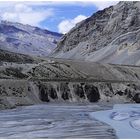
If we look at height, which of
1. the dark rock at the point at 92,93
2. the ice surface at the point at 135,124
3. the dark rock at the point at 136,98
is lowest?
the ice surface at the point at 135,124

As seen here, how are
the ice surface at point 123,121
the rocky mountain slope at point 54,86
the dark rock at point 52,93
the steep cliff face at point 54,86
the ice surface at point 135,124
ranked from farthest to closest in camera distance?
1. the dark rock at point 52,93
2. the rocky mountain slope at point 54,86
3. the steep cliff face at point 54,86
4. the ice surface at point 135,124
5. the ice surface at point 123,121

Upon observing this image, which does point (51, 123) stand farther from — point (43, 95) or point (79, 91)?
point (79, 91)

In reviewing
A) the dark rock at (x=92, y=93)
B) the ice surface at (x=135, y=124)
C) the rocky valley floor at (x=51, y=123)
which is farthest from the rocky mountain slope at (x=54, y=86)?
the ice surface at (x=135, y=124)

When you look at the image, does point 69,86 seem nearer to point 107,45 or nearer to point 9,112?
point 9,112

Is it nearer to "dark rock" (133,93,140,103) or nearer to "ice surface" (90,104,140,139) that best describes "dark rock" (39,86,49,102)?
"ice surface" (90,104,140,139)

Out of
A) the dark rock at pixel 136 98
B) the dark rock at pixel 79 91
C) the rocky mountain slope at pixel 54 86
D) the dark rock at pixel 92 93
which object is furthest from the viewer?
the dark rock at pixel 136 98

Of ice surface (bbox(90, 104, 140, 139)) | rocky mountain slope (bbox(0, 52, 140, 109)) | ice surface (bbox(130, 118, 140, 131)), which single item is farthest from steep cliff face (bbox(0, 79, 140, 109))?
ice surface (bbox(130, 118, 140, 131))

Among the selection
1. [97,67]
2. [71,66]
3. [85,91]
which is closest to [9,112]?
[85,91]

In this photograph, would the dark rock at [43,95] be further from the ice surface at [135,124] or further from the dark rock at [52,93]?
the ice surface at [135,124]
